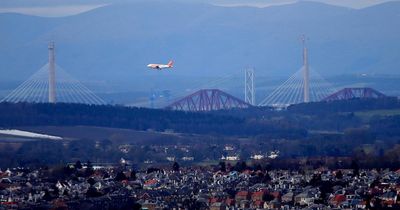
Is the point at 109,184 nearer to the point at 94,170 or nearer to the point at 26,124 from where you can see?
the point at 94,170

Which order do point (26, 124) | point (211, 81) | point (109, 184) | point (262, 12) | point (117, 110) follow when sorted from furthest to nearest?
point (262, 12), point (211, 81), point (117, 110), point (26, 124), point (109, 184)

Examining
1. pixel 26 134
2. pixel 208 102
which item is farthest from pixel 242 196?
pixel 208 102

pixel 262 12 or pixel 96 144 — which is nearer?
pixel 96 144

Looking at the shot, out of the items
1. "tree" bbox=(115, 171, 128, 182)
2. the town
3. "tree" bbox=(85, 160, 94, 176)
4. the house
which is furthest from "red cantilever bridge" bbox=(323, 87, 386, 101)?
the house

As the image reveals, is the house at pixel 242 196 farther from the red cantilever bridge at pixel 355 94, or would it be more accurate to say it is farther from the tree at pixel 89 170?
the red cantilever bridge at pixel 355 94

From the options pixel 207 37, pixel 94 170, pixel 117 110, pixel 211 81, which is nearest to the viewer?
pixel 94 170

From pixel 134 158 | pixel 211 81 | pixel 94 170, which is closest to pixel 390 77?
pixel 211 81

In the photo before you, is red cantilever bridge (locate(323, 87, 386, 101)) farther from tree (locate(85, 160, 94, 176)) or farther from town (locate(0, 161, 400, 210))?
town (locate(0, 161, 400, 210))

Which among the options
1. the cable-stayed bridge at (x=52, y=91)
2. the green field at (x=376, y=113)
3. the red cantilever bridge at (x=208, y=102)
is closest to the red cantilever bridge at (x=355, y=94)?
the red cantilever bridge at (x=208, y=102)
